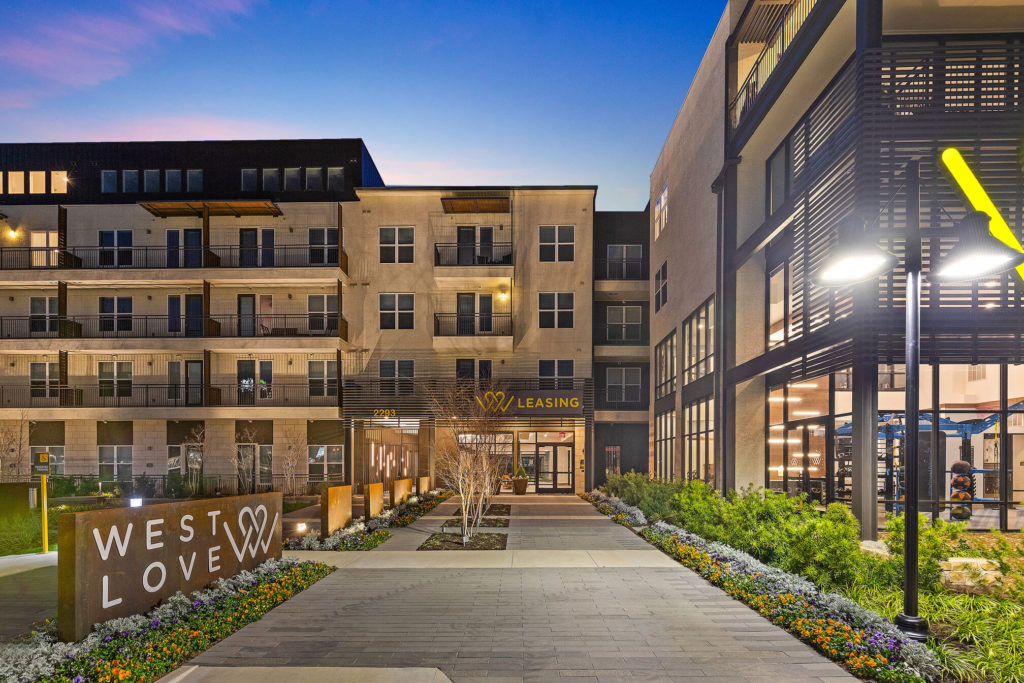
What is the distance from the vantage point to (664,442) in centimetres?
3161

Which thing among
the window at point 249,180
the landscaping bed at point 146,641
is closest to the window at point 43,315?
the window at point 249,180

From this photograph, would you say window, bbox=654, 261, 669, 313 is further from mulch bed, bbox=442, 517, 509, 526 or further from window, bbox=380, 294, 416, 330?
mulch bed, bbox=442, 517, 509, 526

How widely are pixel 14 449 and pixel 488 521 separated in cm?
2700

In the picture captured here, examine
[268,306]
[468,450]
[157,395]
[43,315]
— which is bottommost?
[468,450]

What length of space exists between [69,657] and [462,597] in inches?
207

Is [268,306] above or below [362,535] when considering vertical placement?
above

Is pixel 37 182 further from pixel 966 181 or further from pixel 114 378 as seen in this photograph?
pixel 966 181

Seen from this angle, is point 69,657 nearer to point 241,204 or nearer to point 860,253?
point 860,253

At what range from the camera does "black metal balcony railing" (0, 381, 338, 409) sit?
115 ft

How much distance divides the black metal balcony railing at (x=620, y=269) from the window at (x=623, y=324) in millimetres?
1720

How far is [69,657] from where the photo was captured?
6.66m

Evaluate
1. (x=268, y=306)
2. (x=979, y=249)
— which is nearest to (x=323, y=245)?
(x=268, y=306)

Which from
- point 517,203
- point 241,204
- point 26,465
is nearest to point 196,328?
point 241,204

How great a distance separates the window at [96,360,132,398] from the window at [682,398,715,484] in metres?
28.1
